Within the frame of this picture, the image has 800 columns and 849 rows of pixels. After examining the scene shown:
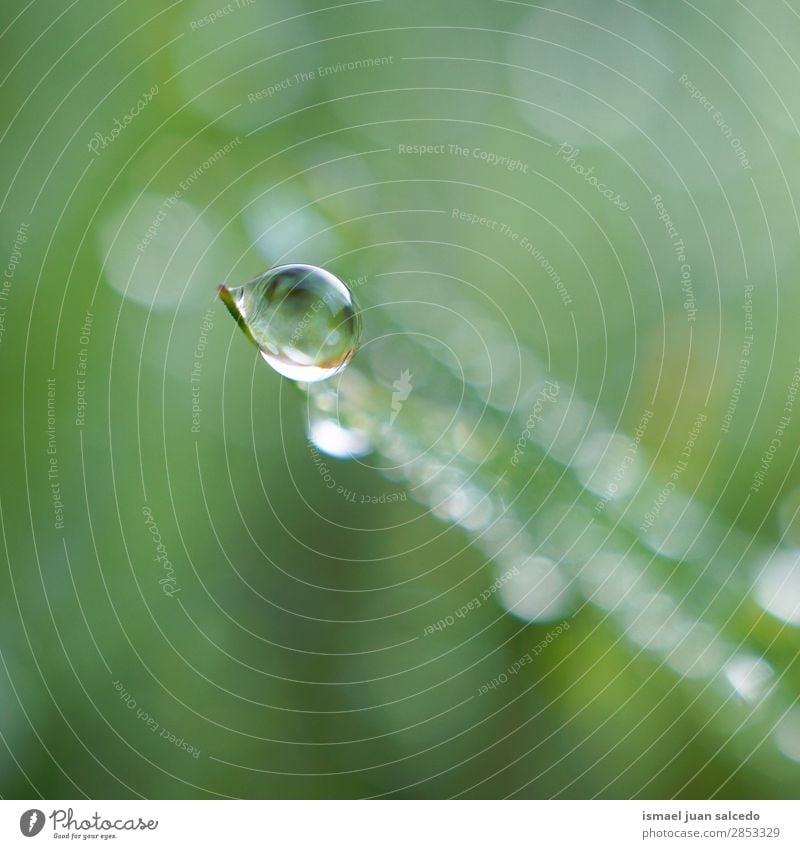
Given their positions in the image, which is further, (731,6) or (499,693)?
(731,6)

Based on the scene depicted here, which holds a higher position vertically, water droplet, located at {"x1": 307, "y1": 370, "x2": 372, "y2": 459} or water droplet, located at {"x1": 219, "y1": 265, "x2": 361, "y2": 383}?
water droplet, located at {"x1": 219, "y1": 265, "x2": 361, "y2": 383}

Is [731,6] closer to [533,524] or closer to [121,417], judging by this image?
[533,524]

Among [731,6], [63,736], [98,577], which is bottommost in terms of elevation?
[63,736]
